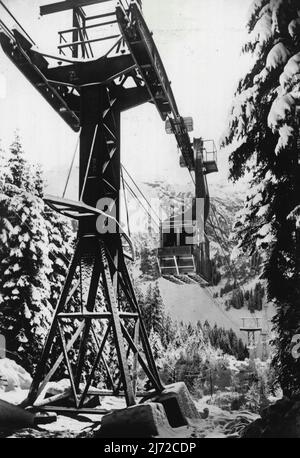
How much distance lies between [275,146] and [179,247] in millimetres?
4850

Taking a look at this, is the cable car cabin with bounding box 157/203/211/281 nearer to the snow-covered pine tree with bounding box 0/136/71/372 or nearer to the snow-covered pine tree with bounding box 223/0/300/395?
the snow-covered pine tree with bounding box 223/0/300/395

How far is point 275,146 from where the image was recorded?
8023 millimetres

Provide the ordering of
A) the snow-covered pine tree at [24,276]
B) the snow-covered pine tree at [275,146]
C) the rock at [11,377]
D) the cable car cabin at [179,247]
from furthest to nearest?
the snow-covered pine tree at [24,276]
the cable car cabin at [179,247]
the rock at [11,377]
the snow-covered pine tree at [275,146]

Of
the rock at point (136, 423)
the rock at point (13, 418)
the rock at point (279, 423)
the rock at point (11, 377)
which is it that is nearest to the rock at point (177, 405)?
the rock at point (136, 423)

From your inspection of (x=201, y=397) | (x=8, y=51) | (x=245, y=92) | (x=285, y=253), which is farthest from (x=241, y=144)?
(x=201, y=397)

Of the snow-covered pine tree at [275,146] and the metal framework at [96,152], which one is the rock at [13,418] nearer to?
the metal framework at [96,152]

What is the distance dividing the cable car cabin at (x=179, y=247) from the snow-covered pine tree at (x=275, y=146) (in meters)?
3.30

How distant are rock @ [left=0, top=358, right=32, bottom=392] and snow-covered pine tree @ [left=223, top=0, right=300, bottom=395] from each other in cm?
612

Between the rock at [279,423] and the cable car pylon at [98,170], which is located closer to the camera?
the rock at [279,423]

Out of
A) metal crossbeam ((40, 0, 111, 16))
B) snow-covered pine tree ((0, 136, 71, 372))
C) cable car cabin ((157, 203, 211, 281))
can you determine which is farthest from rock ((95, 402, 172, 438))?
snow-covered pine tree ((0, 136, 71, 372))

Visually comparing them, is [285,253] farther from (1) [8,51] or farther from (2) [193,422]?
(1) [8,51]

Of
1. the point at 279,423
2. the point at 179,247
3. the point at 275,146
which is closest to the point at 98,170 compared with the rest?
the point at 275,146

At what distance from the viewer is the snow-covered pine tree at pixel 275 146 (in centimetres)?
688

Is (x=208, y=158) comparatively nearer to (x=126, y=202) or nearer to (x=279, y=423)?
(x=126, y=202)
